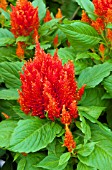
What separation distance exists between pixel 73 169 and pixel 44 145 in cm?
36

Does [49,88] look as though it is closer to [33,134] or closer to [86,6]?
[33,134]

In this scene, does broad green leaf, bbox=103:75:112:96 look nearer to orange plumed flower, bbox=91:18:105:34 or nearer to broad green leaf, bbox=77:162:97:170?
orange plumed flower, bbox=91:18:105:34

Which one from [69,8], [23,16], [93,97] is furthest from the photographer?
[69,8]

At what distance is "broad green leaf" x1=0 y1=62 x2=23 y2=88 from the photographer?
2428 millimetres

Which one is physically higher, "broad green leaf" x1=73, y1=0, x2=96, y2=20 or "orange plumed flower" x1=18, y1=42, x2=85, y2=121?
"broad green leaf" x1=73, y1=0, x2=96, y2=20

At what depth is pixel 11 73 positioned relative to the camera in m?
2.45

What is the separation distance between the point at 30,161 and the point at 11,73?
58 cm

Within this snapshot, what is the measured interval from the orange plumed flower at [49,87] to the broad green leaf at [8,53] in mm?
591

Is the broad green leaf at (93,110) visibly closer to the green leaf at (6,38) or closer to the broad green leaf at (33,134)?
the broad green leaf at (33,134)

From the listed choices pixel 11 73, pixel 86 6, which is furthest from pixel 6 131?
pixel 86 6

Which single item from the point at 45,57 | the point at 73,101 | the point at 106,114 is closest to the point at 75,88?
the point at 73,101

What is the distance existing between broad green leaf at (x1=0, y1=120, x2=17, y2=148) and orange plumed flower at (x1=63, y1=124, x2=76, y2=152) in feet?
1.06

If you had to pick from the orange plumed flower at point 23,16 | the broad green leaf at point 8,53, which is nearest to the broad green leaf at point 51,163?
the broad green leaf at point 8,53

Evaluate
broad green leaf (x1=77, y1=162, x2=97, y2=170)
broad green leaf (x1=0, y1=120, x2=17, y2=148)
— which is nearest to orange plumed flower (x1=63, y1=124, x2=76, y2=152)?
broad green leaf (x1=77, y1=162, x2=97, y2=170)
